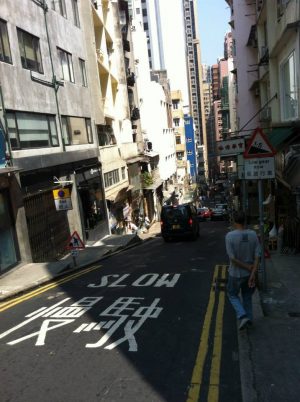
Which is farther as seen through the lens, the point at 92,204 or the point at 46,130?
the point at 92,204

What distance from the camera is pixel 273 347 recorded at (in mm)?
→ 6082

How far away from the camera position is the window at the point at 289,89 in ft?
49.3

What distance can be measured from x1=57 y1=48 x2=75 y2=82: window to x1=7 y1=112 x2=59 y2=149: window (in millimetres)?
3160

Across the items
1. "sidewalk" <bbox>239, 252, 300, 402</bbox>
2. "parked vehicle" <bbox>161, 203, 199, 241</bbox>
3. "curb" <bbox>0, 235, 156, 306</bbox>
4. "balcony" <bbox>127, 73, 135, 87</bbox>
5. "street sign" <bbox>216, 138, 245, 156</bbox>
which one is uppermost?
"balcony" <bbox>127, 73, 135, 87</bbox>

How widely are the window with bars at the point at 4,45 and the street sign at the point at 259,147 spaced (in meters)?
11.0

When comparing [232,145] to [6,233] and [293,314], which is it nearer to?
[293,314]

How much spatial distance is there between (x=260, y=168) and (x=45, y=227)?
39.6 ft

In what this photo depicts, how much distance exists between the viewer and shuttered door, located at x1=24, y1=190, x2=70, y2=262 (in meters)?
17.1

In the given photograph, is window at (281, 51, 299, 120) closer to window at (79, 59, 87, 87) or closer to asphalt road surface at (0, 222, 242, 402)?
asphalt road surface at (0, 222, 242, 402)

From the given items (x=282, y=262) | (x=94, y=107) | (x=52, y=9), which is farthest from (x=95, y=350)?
(x=94, y=107)

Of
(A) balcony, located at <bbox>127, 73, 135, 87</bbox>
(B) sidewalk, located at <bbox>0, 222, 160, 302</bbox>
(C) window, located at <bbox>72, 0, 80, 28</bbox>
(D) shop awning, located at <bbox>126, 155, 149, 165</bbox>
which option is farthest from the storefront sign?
(A) balcony, located at <bbox>127, 73, 135, 87</bbox>

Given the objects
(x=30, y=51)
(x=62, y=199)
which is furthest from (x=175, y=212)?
(x=30, y=51)

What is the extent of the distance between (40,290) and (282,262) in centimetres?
672

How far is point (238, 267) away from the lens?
6.63 m
